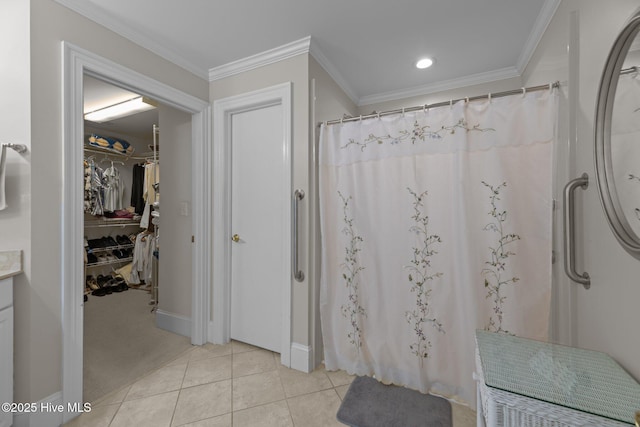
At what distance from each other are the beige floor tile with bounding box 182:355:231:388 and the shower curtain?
78cm

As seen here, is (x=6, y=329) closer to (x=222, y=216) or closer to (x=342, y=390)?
(x=222, y=216)

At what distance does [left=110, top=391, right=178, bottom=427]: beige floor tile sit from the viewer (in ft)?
4.54

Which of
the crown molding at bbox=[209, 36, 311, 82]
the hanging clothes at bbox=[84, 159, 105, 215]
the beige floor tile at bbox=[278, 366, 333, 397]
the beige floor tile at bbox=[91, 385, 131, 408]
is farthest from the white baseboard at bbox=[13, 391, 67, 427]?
the hanging clothes at bbox=[84, 159, 105, 215]

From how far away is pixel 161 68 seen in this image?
1908 mm

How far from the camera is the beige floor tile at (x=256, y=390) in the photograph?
1540 mm

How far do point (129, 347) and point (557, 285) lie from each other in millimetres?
3145

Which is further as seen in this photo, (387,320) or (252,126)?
(252,126)

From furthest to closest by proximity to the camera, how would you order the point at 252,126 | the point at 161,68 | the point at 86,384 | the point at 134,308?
1. the point at 134,308
2. the point at 252,126
3. the point at 161,68
4. the point at 86,384

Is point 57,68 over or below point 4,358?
over

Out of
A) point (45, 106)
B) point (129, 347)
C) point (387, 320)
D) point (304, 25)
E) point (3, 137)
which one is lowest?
point (129, 347)

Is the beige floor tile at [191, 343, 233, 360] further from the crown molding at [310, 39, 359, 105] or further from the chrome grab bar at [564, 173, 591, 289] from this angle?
the crown molding at [310, 39, 359, 105]

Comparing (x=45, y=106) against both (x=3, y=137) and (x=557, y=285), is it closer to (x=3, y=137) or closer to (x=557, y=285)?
(x=3, y=137)

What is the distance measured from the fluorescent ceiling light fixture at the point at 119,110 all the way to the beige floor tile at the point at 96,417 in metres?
3.09

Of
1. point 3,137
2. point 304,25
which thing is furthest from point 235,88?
point 3,137
